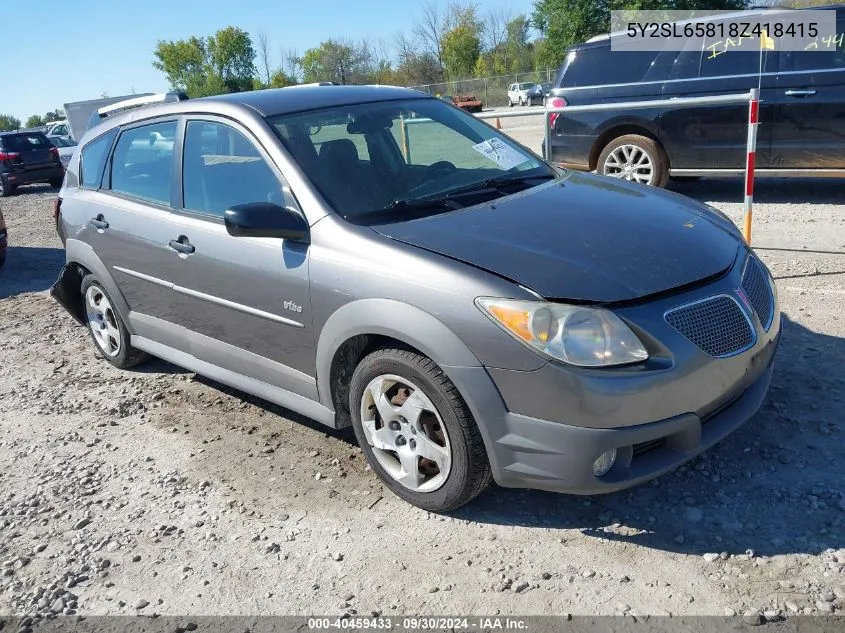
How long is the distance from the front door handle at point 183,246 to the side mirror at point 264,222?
694 mm

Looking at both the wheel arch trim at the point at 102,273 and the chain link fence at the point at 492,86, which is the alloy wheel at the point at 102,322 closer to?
the wheel arch trim at the point at 102,273

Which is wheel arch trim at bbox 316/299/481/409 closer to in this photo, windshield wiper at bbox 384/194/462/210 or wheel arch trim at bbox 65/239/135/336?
windshield wiper at bbox 384/194/462/210

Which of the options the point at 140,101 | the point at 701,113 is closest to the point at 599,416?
the point at 140,101

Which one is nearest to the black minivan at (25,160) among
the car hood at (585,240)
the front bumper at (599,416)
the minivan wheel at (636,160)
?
the minivan wheel at (636,160)

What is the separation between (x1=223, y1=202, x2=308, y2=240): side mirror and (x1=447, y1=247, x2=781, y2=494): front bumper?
1063 mm

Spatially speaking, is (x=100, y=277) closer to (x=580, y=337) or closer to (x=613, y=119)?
(x=580, y=337)

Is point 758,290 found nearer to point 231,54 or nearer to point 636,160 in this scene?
point 636,160

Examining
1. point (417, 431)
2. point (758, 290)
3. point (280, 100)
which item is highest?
point (280, 100)

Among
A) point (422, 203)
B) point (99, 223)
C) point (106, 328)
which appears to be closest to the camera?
point (422, 203)

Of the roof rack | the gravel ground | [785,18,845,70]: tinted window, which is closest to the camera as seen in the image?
the gravel ground

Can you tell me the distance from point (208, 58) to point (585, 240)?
318 feet

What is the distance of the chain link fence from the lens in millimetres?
46156

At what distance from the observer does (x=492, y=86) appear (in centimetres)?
4759

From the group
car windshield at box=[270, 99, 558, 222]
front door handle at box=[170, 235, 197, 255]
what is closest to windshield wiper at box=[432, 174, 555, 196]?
car windshield at box=[270, 99, 558, 222]
